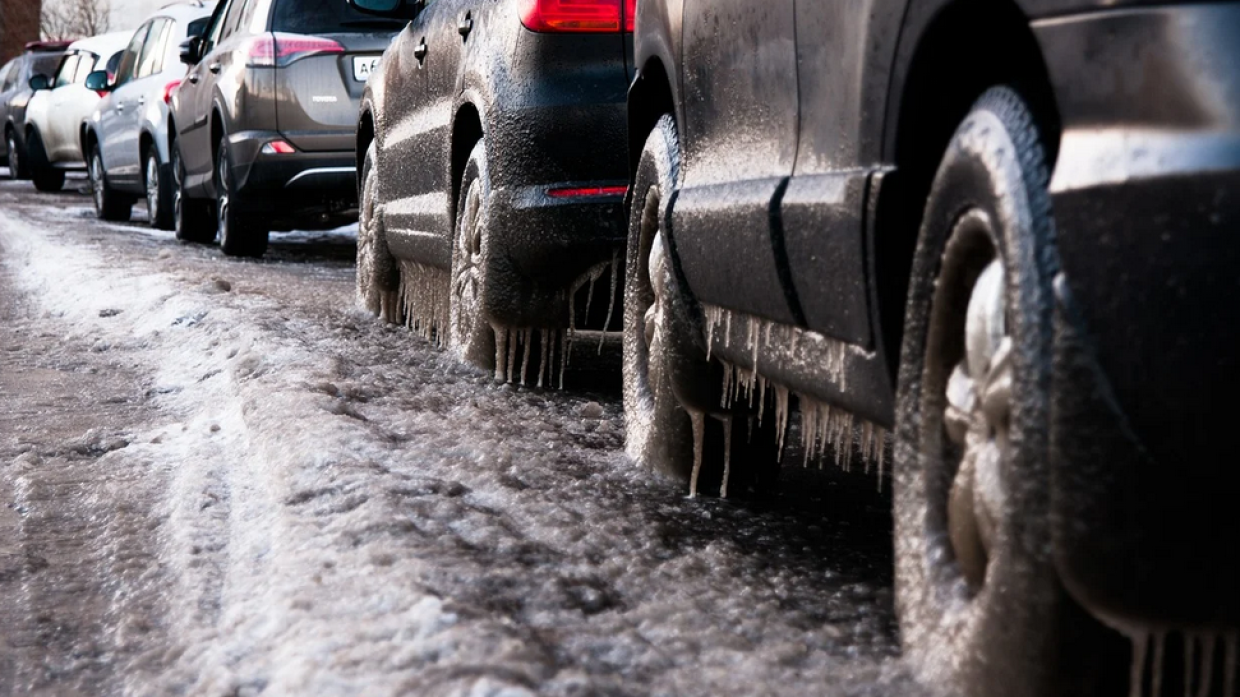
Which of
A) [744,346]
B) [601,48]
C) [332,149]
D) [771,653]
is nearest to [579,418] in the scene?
[601,48]

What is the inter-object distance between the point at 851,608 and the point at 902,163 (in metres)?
0.89

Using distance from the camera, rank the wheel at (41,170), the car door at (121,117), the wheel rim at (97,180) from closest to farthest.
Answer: the car door at (121,117) → the wheel rim at (97,180) → the wheel at (41,170)

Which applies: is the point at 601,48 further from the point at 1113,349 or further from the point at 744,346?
the point at 1113,349

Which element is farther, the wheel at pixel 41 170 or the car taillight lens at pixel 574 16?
the wheel at pixel 41 170

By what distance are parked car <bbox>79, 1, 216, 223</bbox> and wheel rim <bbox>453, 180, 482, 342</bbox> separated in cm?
845

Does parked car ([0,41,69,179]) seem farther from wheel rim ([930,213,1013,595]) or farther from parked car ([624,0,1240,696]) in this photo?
wheel rim ([930,213,1013,595])

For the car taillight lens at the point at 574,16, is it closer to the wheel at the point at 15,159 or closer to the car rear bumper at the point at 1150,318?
the car rear bumper at the point at 1150,318

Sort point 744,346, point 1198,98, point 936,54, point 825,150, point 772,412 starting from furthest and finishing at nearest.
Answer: point 772,412
point 744,346
point 825,150
point 936,54
point 1198,98

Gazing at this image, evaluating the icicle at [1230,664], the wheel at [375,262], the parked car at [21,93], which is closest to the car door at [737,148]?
the icicle at [1230,664]

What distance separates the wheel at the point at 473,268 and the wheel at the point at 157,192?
380 inches

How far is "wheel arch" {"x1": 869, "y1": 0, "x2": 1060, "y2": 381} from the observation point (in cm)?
227

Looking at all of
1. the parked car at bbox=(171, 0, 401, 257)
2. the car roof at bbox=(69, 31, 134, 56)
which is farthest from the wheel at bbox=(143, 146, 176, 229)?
the car roof at bbox=(69, 31, 134, 56)

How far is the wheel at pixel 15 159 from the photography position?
81.3 feet

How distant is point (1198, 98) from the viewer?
5.64 ft
